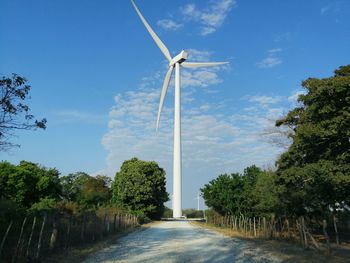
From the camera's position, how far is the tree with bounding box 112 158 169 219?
69.1m

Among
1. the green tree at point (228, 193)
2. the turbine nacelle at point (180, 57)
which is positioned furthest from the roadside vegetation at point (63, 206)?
the turbine nacelle at point (180, 57)

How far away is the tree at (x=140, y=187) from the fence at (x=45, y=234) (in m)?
39.8

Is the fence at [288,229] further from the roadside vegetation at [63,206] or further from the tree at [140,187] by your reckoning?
the tree at [140,187]

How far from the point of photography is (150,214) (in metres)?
73.2

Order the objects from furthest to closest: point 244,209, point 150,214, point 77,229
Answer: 1. point 150,214
2. point 244,209
3. point 77,229

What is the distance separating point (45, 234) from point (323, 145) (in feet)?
39.2

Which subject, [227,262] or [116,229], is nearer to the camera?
[227,262]

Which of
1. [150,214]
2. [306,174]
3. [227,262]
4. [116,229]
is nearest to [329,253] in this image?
[306,174]

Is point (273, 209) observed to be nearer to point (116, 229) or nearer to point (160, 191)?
point (116, 229)

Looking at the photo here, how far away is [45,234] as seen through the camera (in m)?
16.5

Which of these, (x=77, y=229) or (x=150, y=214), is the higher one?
(x=150, y=214)

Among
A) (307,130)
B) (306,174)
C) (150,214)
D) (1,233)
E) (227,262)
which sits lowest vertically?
(227,262)

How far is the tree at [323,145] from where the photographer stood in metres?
16.8

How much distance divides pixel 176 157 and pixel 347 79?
5201 centimetres
